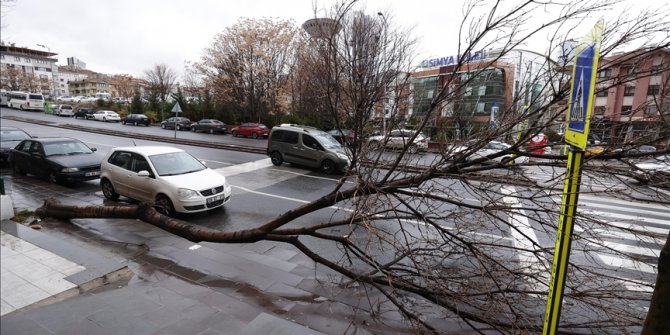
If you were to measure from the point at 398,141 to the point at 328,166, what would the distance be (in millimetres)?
10004

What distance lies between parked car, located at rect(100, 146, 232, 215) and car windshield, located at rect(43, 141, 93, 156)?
11.6 ft

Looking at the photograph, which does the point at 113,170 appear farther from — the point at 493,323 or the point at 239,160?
the point at 493,323

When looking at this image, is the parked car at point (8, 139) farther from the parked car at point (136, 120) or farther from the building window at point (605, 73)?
the parked car at point (136, 120)

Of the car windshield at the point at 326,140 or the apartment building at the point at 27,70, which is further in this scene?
the apartment building at the point at 27,70

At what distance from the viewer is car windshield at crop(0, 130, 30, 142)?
50.6 feet

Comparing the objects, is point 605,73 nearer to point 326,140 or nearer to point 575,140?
point 575,140

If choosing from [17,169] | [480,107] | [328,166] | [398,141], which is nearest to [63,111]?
[17,169]

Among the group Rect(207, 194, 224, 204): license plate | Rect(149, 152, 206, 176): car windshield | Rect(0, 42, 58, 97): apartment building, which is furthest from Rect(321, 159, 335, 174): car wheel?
Rect(0, 42, 58, 97): apartment building

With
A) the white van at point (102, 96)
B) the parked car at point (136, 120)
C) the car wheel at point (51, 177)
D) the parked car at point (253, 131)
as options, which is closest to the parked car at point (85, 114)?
the parked car at point (136, 120)

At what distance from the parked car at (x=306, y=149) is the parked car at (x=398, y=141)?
30.3 ft

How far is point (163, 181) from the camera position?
8164 millimetres

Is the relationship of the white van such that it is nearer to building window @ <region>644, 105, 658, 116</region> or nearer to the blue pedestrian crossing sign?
the blue pedestrian crossing sign

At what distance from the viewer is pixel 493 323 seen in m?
3.23

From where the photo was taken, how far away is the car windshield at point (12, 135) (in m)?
15.4
